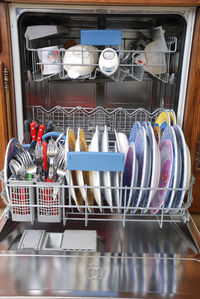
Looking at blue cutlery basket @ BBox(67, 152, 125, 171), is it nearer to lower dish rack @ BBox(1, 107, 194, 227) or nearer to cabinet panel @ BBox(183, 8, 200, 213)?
lower dish rack @ BBox(1, 107, 194, 227)

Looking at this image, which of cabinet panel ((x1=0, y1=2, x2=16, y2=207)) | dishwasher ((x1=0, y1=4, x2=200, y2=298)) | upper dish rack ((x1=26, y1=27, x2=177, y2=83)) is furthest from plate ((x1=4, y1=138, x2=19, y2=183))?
upper dish rack ((x1=26, y1=27, x2=177, y2=83))

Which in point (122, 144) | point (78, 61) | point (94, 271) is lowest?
point (94, 271)

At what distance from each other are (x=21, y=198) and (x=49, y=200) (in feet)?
0.26

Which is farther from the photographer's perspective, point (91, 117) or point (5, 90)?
point (91, 117)

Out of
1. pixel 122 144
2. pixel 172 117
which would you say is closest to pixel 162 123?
pixel 172 117

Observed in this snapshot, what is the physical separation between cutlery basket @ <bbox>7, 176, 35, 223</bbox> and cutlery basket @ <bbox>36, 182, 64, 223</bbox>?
0.02 m

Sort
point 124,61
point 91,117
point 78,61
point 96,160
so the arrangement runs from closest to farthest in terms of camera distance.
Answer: point 96,160 < point 78,61 < point 124,61 < point 91,117

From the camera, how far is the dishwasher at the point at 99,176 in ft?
2.26

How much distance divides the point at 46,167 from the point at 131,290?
415 mm

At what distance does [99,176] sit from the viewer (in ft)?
2.45

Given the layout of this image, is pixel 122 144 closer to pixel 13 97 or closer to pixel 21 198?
pixel 21 198

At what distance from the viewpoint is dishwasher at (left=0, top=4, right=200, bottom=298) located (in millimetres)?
688

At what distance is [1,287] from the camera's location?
2.14 ft

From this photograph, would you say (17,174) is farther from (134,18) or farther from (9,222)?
(134,18)
